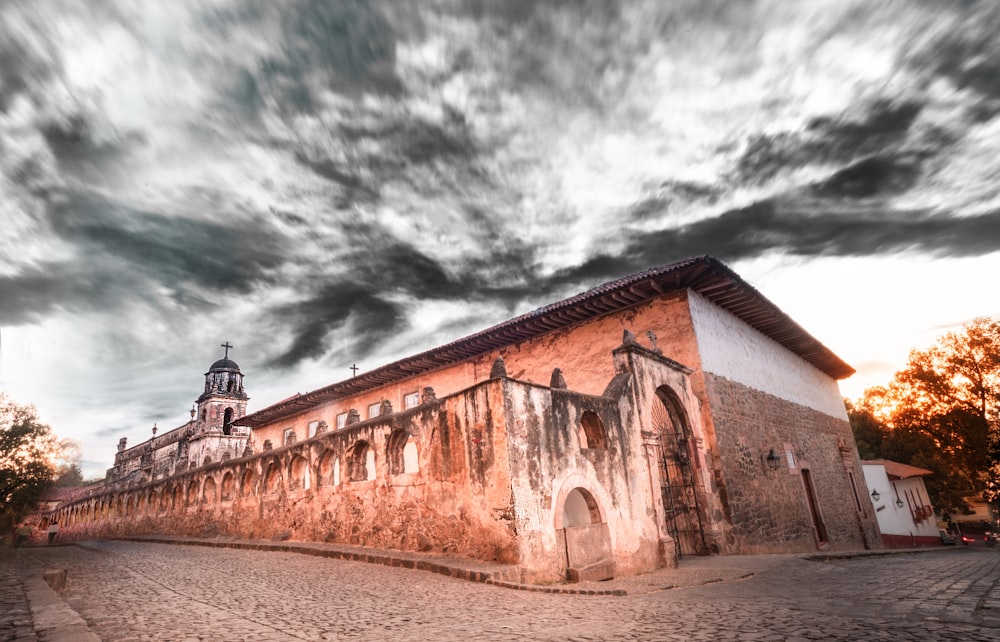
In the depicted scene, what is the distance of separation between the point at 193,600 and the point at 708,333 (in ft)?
38.0

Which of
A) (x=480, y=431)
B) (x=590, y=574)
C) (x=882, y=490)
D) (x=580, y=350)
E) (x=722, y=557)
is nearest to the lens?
(x=590, y=574)

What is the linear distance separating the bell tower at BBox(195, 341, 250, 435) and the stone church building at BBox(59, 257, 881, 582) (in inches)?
621

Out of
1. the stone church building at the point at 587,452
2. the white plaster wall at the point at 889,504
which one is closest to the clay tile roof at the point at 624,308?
the stone church building at the point at 587,452

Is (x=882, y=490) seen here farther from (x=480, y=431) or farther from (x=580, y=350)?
(x=480, y=431)

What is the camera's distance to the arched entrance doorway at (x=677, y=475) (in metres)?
10.8

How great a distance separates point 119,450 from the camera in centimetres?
4856

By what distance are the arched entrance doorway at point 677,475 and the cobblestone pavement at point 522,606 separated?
7.96 feet

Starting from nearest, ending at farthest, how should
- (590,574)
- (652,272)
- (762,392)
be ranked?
1. (590,574)
2. (652,272)
3. (762,392)

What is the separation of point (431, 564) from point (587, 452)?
9.84 ft

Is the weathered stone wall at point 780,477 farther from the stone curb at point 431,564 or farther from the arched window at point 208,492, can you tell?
the arched window at point 208,492

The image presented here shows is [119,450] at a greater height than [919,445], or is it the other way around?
[119,450]

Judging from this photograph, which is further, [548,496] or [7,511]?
[7,511]

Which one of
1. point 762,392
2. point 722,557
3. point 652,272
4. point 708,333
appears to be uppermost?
point 652,272

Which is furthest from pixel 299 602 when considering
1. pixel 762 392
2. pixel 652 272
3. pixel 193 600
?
pixel 762 392
